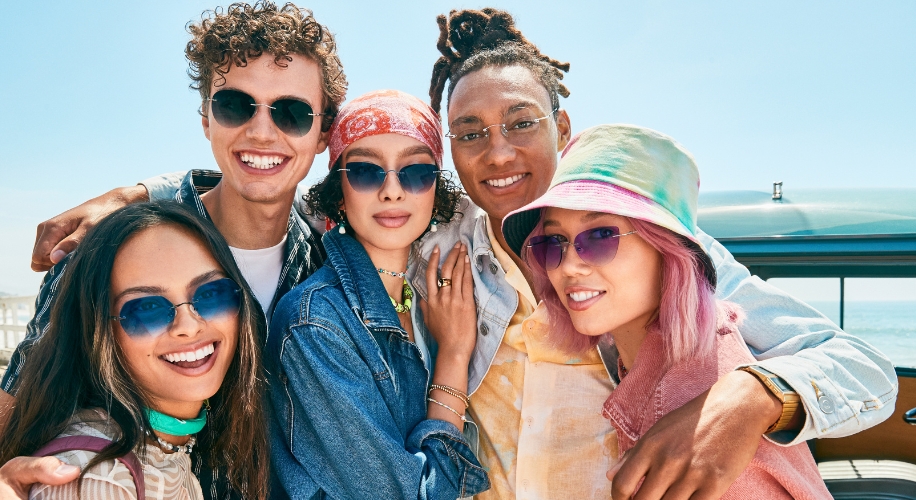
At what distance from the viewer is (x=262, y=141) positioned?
2.51 m

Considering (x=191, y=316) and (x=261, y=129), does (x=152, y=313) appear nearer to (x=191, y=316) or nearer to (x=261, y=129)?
(x=191, y=316)

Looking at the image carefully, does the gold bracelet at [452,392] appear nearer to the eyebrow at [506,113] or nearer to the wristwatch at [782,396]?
the wristwatch at [782,396]

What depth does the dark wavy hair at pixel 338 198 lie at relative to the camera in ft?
8.09

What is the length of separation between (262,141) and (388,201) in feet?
2.23

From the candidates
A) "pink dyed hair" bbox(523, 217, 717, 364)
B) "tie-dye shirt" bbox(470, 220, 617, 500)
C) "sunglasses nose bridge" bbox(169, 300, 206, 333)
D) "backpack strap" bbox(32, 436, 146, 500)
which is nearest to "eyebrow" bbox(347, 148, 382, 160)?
"tie-dye shirt" bbox(470, 220, 617, 500)

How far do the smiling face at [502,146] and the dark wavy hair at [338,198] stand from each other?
84 millimetres

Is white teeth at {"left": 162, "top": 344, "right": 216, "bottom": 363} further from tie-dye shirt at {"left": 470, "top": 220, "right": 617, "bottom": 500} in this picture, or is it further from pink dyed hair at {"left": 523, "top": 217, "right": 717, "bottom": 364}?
pink dyed hair at {"left": 523, "top": 217, "right": 717, "bottom": 364}

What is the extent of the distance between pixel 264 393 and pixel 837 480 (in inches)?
109

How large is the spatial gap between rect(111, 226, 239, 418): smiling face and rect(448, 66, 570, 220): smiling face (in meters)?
1.21

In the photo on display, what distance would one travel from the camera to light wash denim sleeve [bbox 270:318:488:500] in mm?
1814

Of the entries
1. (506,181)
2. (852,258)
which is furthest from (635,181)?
(852,258)

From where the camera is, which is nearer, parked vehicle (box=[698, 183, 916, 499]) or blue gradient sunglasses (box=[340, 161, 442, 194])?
blue gradient sunglasses (box=[340, 161, 442, 194])

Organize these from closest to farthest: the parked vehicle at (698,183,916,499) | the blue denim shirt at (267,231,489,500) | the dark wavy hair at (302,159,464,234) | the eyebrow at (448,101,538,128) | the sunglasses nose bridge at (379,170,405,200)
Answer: the blue denim shirt at (267,231,489,500) < the sunglasses nose bridge at (379,170,405,200) < the dark wavy hair at (302,159,464,234) < the eyebrow at (448,101,538,128) < the parked vehicle at (698,183,916,499)

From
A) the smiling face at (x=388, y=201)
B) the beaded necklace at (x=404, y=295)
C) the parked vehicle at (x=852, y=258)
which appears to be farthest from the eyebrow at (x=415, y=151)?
the parked vehicle at (x=852, y=258)
